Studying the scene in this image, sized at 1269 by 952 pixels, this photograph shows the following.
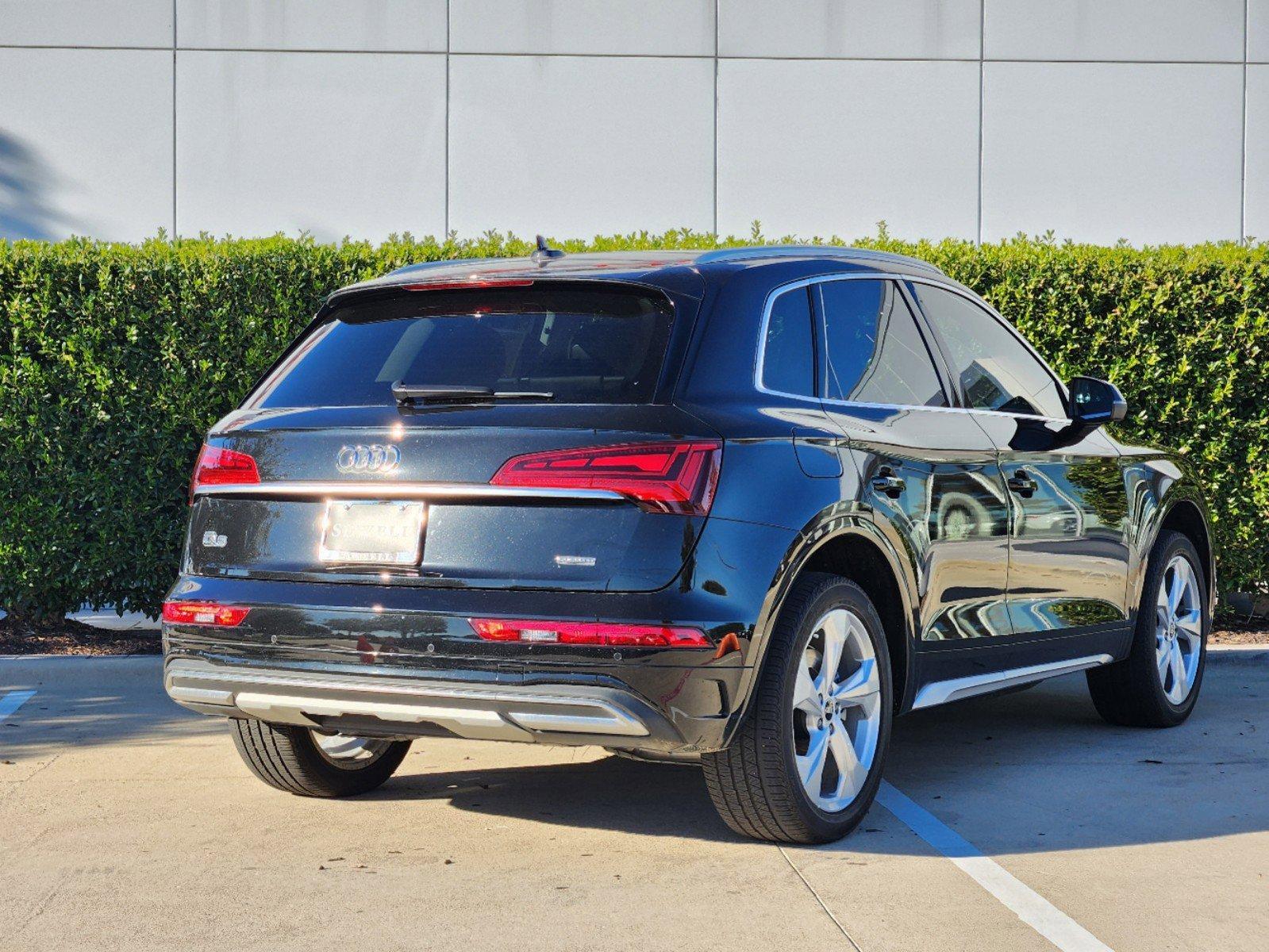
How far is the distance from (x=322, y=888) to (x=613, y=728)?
949mm

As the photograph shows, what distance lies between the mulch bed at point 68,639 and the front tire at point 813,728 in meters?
5.22

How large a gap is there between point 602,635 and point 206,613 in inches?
49.8

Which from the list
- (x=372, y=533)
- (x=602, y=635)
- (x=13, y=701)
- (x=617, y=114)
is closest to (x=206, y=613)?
(x=372, y=533)

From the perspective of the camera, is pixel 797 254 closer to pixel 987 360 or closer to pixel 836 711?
pixel 987 360

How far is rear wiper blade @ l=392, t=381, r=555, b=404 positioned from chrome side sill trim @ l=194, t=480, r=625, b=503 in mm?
277

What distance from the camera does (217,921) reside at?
4234mm

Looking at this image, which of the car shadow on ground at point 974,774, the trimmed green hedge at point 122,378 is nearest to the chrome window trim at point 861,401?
the car shadow on ground at point 974,774

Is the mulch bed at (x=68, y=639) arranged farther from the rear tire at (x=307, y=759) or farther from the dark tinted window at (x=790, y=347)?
the dark tinted window at (x=790, y=347)

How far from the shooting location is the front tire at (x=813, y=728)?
465 centimetres

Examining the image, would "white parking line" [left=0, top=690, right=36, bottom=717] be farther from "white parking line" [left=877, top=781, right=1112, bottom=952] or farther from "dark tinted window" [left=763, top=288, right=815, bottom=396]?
"dark tinted window" [left=763, top=288, right=815, bottom=396]

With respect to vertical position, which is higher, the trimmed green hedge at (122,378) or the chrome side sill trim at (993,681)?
the trimmed green hedge at (122,378)

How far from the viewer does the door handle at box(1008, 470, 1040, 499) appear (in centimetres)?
596

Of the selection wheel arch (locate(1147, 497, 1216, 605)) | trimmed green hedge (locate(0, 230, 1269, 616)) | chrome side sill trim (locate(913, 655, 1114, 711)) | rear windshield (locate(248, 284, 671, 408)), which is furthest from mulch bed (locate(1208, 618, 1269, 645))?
rear windshield (locate(248, 284, 671, 408))

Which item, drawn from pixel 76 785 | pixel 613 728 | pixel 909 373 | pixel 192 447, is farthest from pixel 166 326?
pixel 613 728
